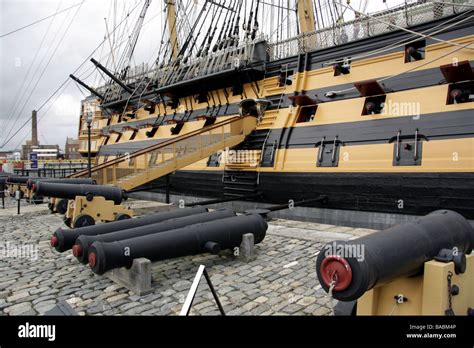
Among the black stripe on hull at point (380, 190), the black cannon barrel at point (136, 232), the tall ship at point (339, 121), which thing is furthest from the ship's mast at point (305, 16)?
the black cannon barrel at point (136, 232)

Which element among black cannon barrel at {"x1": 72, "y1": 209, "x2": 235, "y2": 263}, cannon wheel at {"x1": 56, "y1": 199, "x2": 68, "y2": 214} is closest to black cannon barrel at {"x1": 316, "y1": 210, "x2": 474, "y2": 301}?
black cannon barrel at {"x1": 72, "y1": 209, "x2": 235, "y2": 263}

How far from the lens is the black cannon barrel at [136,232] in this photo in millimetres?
5479

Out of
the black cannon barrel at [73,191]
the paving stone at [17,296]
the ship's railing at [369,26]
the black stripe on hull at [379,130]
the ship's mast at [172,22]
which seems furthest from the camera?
the ship's mast at [172,22]

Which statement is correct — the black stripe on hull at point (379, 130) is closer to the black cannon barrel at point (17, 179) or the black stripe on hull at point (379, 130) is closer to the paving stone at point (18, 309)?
the paving stone at point (18, 309)

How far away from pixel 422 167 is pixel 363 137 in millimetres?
1859

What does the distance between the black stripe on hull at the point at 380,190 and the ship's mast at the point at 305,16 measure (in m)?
8.04

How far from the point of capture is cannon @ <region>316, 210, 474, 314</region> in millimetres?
2926

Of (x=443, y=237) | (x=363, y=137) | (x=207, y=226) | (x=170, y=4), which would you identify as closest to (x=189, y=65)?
(x=170, y=4)

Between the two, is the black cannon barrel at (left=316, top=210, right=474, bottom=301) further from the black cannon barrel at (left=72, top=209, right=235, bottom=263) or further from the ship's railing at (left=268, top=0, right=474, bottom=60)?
the ship's railing at (left=268, top=0, right=474, bottom=60)

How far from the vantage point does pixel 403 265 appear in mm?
3160

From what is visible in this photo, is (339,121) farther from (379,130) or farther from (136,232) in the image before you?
(136,232)

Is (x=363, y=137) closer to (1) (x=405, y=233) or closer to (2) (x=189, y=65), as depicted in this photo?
(1) (x=405, y=233)

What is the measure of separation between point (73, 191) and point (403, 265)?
819 centimetres

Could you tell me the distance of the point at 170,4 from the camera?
965 inches
